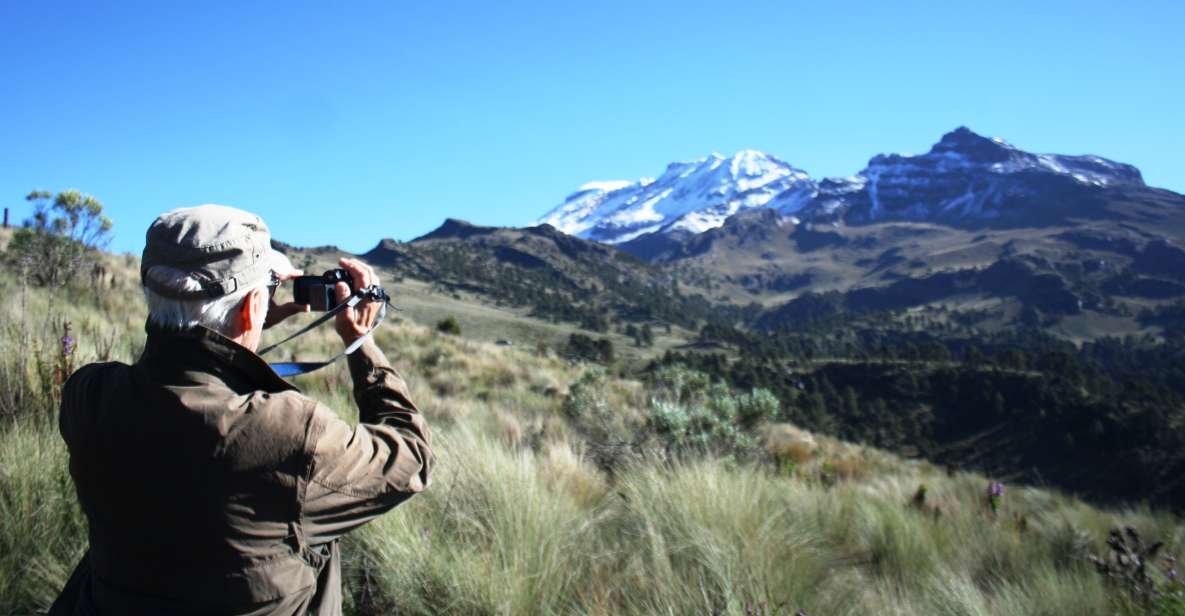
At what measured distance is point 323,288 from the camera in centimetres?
234

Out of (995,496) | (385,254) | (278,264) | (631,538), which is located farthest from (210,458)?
(385,254)

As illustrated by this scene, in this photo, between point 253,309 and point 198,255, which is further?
point 253,309

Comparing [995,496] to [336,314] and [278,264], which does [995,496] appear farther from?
[278,264]

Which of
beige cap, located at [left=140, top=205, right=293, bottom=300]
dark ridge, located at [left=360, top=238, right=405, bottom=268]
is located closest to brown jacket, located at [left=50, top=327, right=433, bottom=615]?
beige cap, located at [left=140, top=205, right=293, bottom=300]

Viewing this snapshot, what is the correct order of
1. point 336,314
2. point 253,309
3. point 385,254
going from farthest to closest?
point 385,254 → point 336,314 → point 253,309

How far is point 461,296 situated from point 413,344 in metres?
84.0

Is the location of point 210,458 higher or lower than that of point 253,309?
lower

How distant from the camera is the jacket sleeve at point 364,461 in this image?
1.76 m

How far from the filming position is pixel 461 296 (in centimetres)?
9800

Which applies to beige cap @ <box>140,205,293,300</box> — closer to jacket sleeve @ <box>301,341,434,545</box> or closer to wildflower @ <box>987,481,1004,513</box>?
jacket sleeve @ <box>301,341,434,545</box>

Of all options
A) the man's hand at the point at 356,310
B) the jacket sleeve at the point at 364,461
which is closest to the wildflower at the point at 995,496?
the jacket sleeve at the point at 364,461

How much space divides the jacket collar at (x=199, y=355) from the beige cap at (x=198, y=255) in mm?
100

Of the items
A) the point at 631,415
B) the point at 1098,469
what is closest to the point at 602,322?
the point at 1098,469

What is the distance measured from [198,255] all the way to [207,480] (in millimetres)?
551
